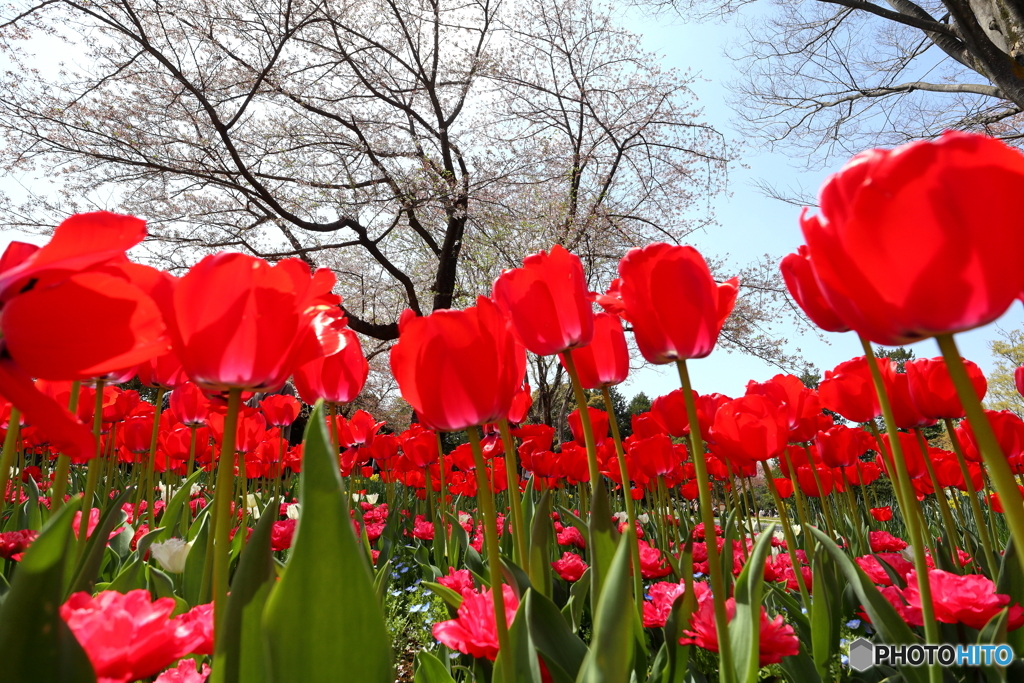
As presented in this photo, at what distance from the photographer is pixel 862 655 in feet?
3.40

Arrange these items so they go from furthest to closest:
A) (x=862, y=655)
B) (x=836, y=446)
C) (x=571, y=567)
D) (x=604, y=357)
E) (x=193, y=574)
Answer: (x=836, y=446), (x=571, y=567), (x=193, y=574), (x=604, y=357), (x=862, y=655)

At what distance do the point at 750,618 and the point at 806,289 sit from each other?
0.47 m

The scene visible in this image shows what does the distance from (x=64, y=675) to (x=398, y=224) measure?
12.6 metres

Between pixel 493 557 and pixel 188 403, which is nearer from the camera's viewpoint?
pixel 493 557

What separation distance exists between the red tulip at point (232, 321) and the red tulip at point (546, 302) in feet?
1.26

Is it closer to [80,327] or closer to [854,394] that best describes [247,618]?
[80,327]

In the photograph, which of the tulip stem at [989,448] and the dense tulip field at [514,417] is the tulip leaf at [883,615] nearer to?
the dense tulip field at [514,417]

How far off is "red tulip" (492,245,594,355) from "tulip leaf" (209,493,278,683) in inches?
19.3

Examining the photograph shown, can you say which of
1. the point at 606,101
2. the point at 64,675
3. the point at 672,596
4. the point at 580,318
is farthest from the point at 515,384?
the point at 606,101

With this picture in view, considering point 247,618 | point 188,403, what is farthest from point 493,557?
point 188,403

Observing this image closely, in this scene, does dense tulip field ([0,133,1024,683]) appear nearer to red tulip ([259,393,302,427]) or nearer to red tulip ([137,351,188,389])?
red tulip ([137,351,188,389])

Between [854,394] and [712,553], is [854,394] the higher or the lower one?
the higher one

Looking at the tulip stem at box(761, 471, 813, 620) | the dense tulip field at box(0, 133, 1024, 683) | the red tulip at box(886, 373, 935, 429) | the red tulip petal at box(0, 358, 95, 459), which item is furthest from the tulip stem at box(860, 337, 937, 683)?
the red tulip petal at box(0, 358, 95, 459)

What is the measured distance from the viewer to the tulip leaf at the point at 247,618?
486 mm
